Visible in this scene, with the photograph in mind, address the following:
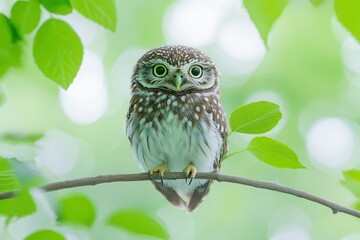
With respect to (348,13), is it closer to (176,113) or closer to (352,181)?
(352,181)

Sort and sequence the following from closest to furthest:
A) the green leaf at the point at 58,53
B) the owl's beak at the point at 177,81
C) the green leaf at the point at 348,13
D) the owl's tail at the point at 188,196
Answer: 1. the green leaf at the point at 348,13
2. the green leaf at the point at 58,53
3. the owl's beak at the point at 177,81
4. the owl's tail at the point at 188,196

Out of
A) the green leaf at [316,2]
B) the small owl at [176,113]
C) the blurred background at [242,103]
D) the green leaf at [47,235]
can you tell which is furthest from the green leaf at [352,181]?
the blurred background at [242,103]

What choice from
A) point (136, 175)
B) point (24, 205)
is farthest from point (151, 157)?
point (24, 205)

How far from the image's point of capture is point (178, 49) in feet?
8.73

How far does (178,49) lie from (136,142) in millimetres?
403

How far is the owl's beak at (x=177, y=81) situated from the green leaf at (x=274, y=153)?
114 cm

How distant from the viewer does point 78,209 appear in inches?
48.4

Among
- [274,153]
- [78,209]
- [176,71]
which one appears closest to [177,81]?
[176,71]

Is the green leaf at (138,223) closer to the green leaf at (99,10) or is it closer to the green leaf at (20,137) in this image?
the green leaf at (20,137)

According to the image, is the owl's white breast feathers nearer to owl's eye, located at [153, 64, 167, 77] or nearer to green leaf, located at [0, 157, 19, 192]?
owl's eye, located at [153, 64, 167, 77]

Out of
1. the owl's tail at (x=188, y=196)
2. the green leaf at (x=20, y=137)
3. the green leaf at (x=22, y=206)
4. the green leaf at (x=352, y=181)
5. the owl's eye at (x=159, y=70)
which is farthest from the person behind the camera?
the owl's tail at (x=188, y=196)

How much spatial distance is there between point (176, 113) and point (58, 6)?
4.16 ft

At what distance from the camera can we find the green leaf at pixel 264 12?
1126 millimetres

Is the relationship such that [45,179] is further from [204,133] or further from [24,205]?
[204,133]
